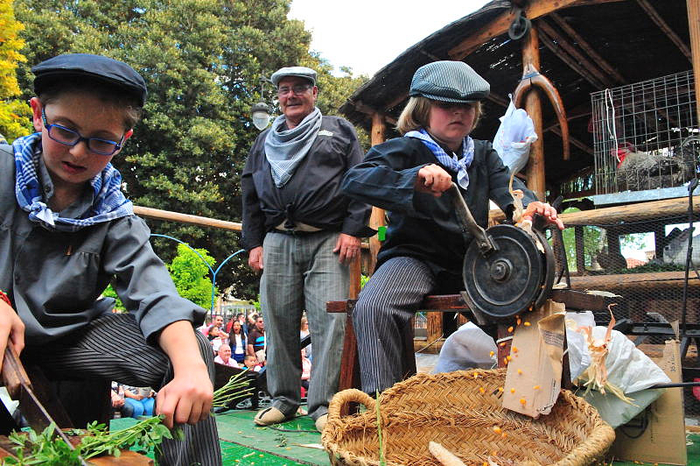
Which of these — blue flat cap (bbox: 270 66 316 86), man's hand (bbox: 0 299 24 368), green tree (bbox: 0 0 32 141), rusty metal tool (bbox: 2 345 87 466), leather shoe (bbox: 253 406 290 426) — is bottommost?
leather shoe (bbox: 253 406 290 426)

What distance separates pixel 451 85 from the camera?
8.25 ft

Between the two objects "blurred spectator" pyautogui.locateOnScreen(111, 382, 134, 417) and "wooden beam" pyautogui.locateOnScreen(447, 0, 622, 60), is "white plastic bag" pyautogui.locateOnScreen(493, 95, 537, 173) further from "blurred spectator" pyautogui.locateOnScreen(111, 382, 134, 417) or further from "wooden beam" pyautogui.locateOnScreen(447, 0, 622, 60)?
"blurred spectator" pyautogui.locateOnScreen(111, 382, 134, 417)

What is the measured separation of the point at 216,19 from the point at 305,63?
3638mm

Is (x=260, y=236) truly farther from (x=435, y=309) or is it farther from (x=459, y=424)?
(x=459, y=424)

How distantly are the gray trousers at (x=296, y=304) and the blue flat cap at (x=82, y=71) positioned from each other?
1918 mm

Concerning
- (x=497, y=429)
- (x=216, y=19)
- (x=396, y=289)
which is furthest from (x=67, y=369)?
(x=216, y=19)

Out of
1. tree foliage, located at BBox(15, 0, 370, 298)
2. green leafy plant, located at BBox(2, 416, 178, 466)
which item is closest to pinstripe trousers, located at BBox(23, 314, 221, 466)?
green leafy plant, located at BBox(2, 416, 178, 466)

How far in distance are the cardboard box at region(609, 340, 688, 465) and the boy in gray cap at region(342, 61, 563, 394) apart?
83cm

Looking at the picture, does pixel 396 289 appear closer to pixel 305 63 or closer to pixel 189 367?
pixel 189 367

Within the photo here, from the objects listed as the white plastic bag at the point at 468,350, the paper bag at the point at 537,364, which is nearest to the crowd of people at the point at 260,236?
the white plastic bag at the point at 468,350

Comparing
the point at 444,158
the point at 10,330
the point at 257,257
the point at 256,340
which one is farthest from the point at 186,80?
the point at 10,330

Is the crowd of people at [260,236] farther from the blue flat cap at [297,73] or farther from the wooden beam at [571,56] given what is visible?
the wooden beam at [571,56]

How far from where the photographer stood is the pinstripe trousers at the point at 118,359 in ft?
4.65

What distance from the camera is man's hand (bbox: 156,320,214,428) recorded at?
3.99ft
